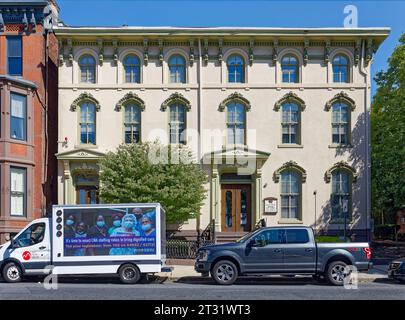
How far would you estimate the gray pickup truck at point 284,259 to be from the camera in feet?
52.4

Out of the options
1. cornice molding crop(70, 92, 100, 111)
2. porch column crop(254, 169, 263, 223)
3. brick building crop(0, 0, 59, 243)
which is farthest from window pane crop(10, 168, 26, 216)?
porch column crop(254, 169, 263, 223)

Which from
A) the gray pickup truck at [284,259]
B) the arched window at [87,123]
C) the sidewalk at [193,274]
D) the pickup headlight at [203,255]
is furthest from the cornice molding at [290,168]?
the pickup headlight at [203,255]

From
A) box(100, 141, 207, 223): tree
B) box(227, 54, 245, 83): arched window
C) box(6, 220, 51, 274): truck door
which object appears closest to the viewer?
box(6, 220, 51, 274): truck door

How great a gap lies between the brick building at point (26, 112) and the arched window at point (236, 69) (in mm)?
8691

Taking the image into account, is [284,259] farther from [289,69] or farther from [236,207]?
[289,69]

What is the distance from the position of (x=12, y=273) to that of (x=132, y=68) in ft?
41.5

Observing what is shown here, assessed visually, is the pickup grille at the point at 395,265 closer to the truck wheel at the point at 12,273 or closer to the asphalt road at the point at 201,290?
the asphalt road at the point at 201,290

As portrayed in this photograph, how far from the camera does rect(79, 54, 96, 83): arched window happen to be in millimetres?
26156

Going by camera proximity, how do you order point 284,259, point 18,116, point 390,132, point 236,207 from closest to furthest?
1. point 284,259
2. point 18,116
3. point 236,207
4. point 390,132

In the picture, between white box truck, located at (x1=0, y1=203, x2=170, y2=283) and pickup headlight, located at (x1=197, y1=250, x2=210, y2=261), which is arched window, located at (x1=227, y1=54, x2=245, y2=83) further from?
pickup headlight, located at (x1=197, y1=250, x2=210, y2=261)

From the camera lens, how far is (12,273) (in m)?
16.5

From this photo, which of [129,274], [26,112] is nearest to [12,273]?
[129,274]

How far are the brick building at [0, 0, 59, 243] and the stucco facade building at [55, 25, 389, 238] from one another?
0.83 metres
